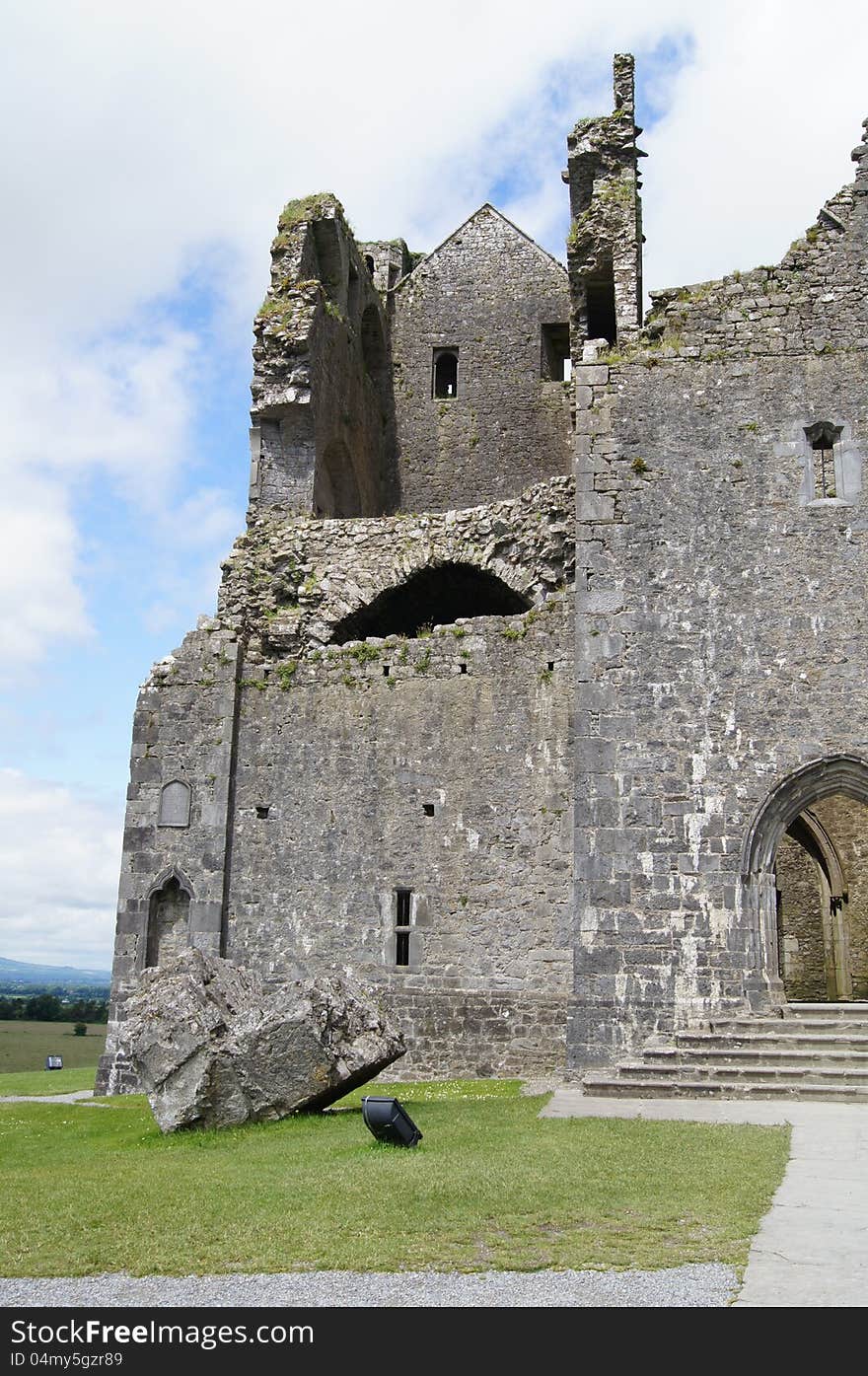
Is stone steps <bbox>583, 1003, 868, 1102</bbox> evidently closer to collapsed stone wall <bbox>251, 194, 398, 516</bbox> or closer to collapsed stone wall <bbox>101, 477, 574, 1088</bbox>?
collapsed stone wall <bbox>101, 477, 574, 1088</bbox>

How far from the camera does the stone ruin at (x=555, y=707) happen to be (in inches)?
592

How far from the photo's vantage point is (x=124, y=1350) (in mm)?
5027

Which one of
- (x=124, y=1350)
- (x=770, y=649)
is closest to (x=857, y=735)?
(x=770, y=649)

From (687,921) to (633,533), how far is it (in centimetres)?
464

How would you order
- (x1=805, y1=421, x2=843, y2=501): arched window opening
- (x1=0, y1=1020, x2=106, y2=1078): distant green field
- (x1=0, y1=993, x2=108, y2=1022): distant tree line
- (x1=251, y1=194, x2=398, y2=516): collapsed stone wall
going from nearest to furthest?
(x1=805, y1=421, x2=843, y2=501): arched window opening
(x1=251, y1=194, x2=398, y2=516): collapsed stone wall
(x1=0, y1=1020, x2=106, y2=1078): distant green field
(x1=0, y1=993, x2=108, y2=1022): distant tree line

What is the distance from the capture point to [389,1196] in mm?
7641

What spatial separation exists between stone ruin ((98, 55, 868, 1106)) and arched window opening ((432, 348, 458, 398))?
5856 millimetres

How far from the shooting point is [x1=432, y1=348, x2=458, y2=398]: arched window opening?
90.1ft

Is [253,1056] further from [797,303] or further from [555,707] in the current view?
[797,303]

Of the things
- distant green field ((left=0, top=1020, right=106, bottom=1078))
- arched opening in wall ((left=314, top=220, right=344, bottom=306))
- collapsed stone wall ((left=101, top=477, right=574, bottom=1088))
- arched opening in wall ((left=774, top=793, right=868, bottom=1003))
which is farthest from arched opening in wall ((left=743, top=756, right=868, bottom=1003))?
distant green field ((left=0, top=1020, right=106, bottom=1078))

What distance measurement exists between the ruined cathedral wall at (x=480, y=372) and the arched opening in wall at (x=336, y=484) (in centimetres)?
219

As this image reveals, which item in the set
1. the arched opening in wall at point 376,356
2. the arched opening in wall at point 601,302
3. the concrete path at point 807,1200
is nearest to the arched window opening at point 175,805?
the concrete path at point 807,1200

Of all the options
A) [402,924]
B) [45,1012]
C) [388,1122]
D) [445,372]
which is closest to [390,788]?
[402,924]

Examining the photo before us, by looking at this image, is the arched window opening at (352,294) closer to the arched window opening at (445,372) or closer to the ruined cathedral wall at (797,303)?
the arched window opening at (445,372)
